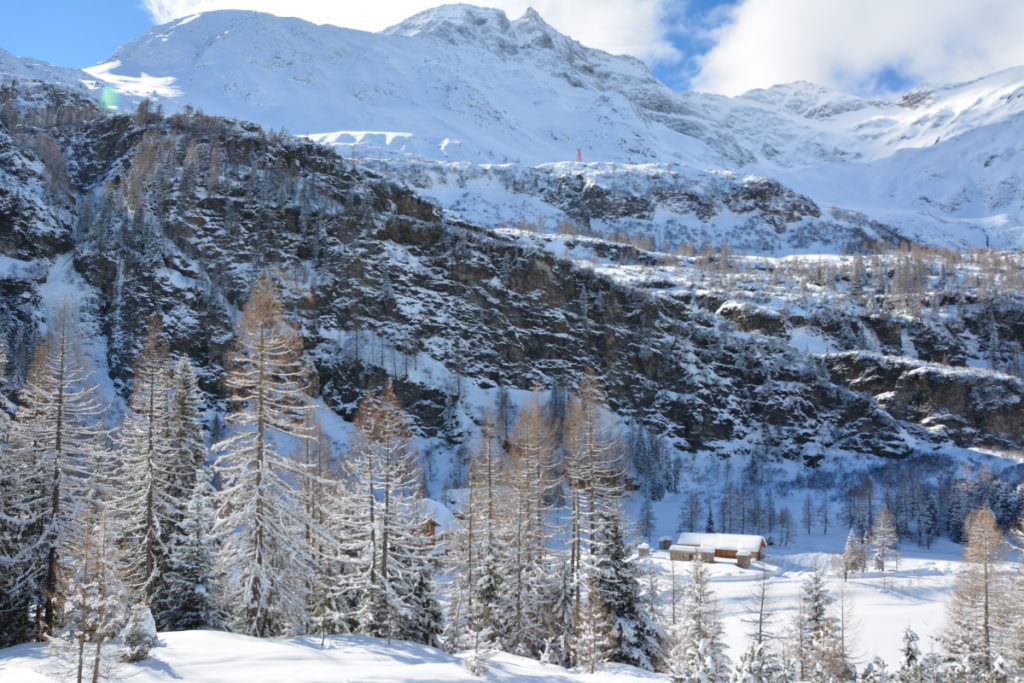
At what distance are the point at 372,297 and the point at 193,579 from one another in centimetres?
9961

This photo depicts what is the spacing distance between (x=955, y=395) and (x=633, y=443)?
6036cm

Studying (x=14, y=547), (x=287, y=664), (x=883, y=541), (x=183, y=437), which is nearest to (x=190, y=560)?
(x=14, y=547)

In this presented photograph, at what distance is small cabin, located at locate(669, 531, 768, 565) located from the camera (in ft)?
271

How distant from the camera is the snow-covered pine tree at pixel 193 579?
2794 cm

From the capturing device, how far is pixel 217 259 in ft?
397

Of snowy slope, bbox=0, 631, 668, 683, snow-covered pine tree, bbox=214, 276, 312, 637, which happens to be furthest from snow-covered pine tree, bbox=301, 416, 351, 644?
snowy slope, bbox=0, 631, 668, 683

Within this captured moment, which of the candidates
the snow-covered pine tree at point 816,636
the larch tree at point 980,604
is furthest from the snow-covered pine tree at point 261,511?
the larch tree at point 980,604

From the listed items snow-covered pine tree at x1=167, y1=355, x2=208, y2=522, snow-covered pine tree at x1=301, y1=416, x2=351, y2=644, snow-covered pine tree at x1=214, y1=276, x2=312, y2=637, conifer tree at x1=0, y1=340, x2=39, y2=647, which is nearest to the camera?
conifer tree at x1=0, y1=340, x2=39, y2=647

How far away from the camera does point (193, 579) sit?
28.3 metres

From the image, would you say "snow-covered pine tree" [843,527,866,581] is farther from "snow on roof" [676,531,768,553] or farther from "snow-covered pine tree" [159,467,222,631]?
"snow-covered pine tree" [159,467,222,631]

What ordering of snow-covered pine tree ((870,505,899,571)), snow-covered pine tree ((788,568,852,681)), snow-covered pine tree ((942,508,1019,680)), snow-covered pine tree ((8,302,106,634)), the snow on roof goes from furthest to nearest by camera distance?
the snow on roof
snow-covered pine tree ((870,505,899,571))
snow-covered pine tree ((942,508,1019,680))
snow-covered pine tree ((788,568,852,681))
snow-covered pine tree ((8,302,106,634))

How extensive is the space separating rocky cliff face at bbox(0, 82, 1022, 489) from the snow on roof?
130 ft

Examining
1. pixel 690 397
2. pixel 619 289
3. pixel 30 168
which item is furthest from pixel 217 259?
pixel 690 397

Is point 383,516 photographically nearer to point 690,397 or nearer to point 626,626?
point 626,626
